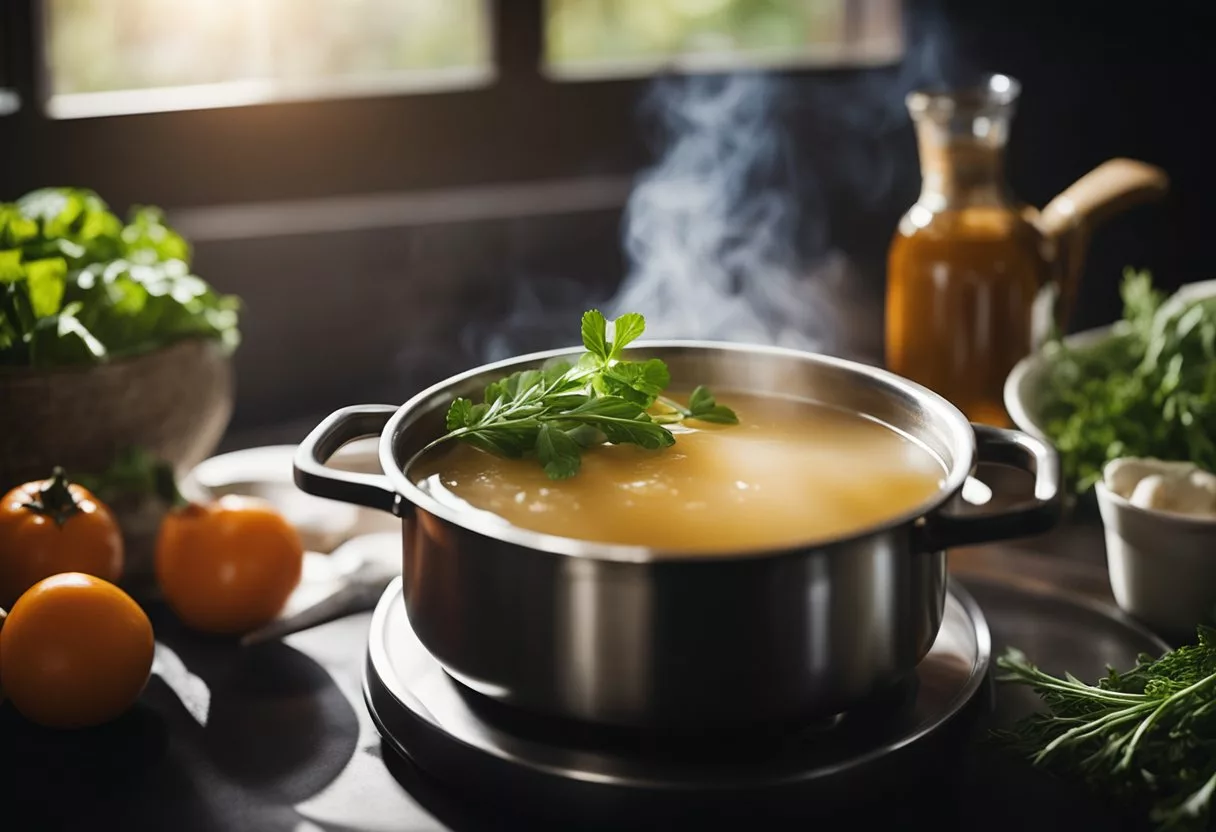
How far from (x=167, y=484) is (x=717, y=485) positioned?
0.62m

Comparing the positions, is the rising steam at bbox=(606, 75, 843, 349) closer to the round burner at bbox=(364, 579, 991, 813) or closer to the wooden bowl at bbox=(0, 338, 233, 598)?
the wooden bowl at bbox=(0, 338, 233, 598)

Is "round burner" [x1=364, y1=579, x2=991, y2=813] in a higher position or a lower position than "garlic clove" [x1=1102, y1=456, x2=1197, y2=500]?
lower

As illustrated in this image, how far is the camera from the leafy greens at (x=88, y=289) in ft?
4.29

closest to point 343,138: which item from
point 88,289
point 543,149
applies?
point 543,149

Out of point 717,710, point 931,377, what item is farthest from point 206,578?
point 931,377

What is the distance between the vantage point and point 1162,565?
119 centimetres

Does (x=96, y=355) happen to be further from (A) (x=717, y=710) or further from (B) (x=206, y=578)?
(A) (x=717, y=710)

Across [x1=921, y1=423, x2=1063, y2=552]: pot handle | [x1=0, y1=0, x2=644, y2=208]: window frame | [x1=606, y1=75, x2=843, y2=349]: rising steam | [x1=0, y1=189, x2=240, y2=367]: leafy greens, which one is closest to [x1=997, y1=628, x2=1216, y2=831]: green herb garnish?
[x1=921, y1=423, x2=1063, y2=552]: pot handle

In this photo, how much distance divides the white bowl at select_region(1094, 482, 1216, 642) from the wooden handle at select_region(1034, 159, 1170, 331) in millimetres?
427

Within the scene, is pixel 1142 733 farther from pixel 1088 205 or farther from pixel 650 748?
pixel 1088 205

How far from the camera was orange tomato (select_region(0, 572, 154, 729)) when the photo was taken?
103 cm

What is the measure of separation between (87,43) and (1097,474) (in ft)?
5.33

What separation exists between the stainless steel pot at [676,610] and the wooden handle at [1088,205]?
69cm

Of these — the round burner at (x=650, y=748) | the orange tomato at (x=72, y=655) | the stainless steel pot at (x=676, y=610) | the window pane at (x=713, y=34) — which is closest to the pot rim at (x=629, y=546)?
the stainless steel pot at (x=676, y=610)
